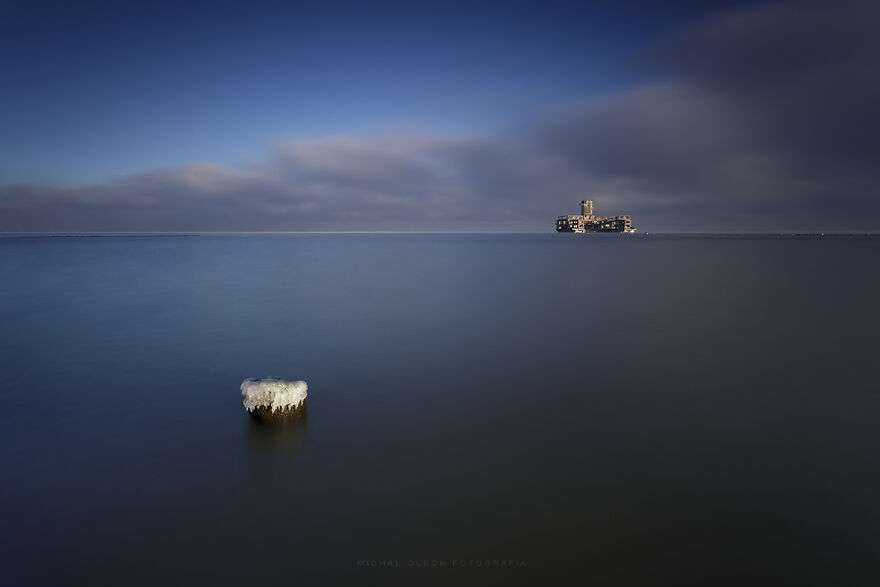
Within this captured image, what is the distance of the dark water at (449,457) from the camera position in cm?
466

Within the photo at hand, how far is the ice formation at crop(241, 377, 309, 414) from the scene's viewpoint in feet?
24.5

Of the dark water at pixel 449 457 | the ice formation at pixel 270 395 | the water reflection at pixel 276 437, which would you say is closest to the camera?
the dark water at pixel 449 457

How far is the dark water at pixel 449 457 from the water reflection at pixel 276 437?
59mm

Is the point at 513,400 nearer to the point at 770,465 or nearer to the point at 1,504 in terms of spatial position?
the point at 770,465

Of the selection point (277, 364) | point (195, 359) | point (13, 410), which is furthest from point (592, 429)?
point (13, 410)

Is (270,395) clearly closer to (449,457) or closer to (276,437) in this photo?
(276,437)

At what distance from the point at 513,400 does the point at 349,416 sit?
3290 mm

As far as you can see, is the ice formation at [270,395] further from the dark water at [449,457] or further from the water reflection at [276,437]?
the dark water at [449,457]

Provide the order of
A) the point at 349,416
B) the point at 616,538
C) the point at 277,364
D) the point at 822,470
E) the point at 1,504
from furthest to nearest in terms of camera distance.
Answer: the point at 277,364, the point at 349,416, the point at 822,470, the point at 1,504, the point at 616,538

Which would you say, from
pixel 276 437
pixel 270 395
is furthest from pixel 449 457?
pixel 270 395

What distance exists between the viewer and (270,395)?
24.6 feet

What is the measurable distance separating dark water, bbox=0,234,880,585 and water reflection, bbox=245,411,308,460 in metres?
0.06

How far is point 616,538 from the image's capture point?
4875 millimetres

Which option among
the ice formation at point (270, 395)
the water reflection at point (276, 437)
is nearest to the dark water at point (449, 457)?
the water reflection at point (276, 437)
